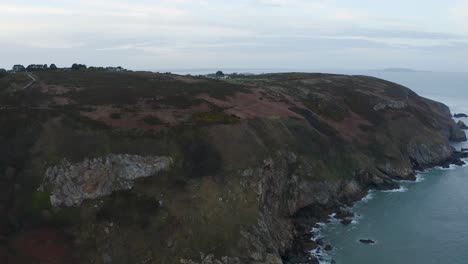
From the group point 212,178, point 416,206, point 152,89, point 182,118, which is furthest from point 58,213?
point 416,206

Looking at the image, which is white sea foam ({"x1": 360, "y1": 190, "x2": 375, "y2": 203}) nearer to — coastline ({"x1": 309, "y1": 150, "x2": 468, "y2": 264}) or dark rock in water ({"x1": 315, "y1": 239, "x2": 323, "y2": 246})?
coastline ({"x1": 309, "y1": 150, "x2": 468, "y2": 264})

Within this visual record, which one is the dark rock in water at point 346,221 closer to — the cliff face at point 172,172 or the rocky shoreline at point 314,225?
the rocky shoreline at point 314,225

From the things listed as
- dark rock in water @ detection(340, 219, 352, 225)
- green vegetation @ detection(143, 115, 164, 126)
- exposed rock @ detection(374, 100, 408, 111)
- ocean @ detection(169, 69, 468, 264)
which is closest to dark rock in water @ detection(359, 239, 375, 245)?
ocean @ detection(169, 69, 468, 264)

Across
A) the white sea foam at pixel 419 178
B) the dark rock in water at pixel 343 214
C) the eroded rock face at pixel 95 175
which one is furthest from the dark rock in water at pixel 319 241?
the white sea foam at pixel 419 178

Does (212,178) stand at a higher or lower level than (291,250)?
higher

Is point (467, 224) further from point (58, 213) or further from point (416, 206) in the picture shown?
point (58, 213)

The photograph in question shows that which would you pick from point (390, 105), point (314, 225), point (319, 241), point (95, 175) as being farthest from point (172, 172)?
point (390, 105)
